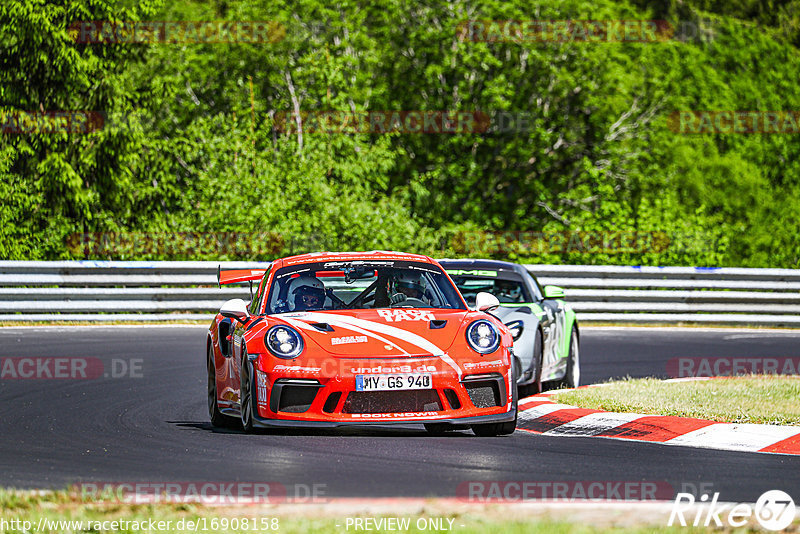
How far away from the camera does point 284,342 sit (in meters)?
8.44

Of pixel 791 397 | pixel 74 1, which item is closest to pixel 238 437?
pixel 791 397

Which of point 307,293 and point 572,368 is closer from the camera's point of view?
point 307,293

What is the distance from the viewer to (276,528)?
5.40 m

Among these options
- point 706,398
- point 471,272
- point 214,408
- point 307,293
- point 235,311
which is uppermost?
point 307,293

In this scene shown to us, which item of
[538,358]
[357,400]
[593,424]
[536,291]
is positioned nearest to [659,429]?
[593,424]

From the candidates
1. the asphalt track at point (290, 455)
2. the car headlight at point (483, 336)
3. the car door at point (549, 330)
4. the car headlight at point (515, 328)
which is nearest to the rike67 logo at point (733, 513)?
the asphalt track at point (290, 455)

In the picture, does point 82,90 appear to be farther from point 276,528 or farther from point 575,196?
point 276,528

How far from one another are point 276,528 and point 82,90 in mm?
22302

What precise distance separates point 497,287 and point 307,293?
3.76 meters

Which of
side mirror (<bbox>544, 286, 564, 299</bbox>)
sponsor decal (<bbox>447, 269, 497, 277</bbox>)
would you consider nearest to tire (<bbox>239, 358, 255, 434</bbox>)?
side mirror (<bbox>544, 286, 564, 299</bbox>)

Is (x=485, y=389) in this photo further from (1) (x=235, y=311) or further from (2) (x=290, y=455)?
(1) (x=235, y=311)

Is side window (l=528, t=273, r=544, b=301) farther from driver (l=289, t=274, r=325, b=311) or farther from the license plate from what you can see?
the license plate

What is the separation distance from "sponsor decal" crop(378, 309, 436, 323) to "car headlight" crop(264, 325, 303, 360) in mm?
662

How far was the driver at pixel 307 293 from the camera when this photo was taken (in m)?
9.23
